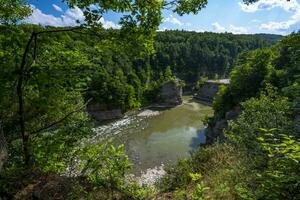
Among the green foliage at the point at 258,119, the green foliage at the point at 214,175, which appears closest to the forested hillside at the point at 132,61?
the green foliage at the point at 214,175

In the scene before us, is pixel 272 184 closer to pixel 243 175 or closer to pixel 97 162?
pixel 243 175

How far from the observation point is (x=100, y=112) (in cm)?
4469

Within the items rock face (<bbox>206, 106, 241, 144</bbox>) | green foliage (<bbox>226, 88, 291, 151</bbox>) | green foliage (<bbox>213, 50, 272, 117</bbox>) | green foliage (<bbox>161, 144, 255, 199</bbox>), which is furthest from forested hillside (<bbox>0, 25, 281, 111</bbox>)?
green foliage (<bbox>213, 50, 272, 117</bbox>)

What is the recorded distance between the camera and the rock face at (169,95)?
183 ft

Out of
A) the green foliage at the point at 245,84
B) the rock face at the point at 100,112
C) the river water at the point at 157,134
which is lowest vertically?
the river water at the point at 157,134

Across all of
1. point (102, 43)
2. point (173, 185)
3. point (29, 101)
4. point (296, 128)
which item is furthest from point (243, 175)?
point (29, 101)

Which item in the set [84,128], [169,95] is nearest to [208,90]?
[169,95]

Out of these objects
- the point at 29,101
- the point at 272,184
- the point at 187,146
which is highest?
the point at 29,101

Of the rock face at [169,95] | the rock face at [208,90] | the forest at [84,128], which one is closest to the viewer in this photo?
the forest at [84,128]

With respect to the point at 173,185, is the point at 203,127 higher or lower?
lower

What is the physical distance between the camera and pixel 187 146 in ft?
108

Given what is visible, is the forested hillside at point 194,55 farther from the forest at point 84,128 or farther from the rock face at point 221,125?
the forest at point 84,128

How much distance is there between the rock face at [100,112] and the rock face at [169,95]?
486 inches

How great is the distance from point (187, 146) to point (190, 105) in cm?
2542
